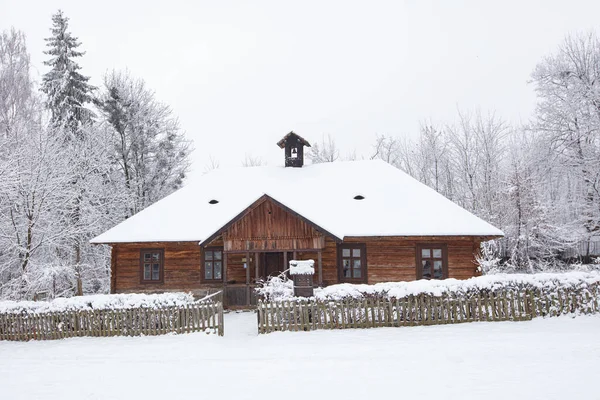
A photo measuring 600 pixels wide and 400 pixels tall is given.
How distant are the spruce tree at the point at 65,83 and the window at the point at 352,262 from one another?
2026 cm

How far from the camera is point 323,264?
19672 mm

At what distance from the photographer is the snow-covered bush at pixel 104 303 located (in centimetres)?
1332

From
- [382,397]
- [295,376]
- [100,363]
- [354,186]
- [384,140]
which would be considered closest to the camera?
[382,397]

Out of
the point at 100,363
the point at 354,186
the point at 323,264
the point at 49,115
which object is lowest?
the point at 100,363

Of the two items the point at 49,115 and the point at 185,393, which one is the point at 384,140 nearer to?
the point at 49,115

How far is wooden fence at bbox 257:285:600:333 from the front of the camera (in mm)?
12603

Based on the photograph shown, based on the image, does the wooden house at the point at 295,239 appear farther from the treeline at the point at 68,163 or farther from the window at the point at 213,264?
the treeline at the point at 68,163

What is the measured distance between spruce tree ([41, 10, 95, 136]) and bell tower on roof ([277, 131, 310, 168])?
1429 centimetres

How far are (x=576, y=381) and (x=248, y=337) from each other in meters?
8.22

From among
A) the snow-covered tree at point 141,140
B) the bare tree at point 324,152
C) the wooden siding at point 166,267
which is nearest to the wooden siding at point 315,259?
the wooden siding at point 166,267

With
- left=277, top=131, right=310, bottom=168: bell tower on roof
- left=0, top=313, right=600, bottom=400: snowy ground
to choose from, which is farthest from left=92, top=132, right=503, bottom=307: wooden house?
left=0, top=313, right=600, bottom=400: snowy ground

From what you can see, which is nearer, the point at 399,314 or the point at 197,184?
the point at 399,314

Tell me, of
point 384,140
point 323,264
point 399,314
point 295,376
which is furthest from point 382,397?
point 384,140

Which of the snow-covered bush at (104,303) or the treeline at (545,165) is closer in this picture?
the snow-covered bush at (104,303)
